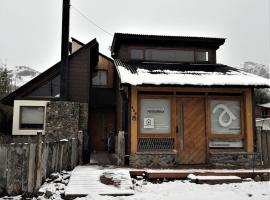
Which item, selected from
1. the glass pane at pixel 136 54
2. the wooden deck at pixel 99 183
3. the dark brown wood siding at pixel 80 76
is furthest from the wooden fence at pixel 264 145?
the dark brown wood siding at pixel 80 76

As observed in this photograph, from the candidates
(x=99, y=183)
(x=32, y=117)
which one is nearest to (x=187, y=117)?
(x=99, y=183)

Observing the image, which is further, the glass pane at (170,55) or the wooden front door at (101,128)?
the wooden front door at (101,128)

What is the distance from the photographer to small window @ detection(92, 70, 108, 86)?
22.5 m

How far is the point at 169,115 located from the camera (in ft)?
41.0

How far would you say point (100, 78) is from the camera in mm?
22641

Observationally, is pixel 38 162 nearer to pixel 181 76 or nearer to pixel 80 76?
pixel 181 76

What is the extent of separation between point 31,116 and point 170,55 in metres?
9.10

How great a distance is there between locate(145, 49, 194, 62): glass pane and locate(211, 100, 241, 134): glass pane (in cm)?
381

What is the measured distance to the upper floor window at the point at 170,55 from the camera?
1551 centimetres

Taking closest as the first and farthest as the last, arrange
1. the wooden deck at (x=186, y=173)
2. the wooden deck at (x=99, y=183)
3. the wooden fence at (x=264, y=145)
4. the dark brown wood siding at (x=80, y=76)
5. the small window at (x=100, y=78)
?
the wooden deck at (x=99, y=183) → the wooden deck at (x=186, y=173) → the wooden fence at (x=264, y=145) → the dark brown wood siding at (x=80, y=76) → the small window at (x=100, y=78)

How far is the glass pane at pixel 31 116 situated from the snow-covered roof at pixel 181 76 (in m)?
6.50

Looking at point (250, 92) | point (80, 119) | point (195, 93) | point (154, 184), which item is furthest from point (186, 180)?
point (80, 119)

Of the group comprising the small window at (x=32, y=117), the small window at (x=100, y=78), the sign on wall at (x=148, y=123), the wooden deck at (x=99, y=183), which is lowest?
the wooden deck at (x=99, y=183)

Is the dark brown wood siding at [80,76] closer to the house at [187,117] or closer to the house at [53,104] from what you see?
the house at [53,104]
